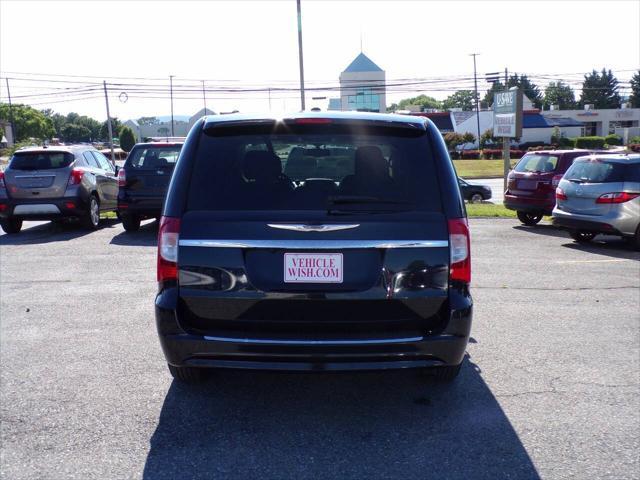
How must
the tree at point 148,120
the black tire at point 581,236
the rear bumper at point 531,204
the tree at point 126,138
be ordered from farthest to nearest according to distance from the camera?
the tree at point 148,120 < the tree at point 126,138 < the rear bumper at point 531,204 < the black tire at point 581,236

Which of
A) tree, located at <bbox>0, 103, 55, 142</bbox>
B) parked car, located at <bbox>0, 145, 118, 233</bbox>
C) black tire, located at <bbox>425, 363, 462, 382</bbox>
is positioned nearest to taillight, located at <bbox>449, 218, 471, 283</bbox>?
black tire, located at <bbox>425, 363, 462, 382</bbox>

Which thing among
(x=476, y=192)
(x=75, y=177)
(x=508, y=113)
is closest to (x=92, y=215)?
(x=75, y=177)

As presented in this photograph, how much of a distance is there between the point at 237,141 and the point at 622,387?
10.3ft

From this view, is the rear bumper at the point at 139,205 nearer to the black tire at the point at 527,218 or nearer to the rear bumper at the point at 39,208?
the rear bumper at the point at 39,208

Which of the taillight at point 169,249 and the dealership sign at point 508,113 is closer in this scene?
the taillight at point 169,249

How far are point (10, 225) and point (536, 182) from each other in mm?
11080

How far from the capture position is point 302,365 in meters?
3.55

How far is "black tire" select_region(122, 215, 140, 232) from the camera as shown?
1273cm

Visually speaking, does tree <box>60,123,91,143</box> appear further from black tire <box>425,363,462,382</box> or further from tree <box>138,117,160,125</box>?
black tire <box>425,363,462,382</box>

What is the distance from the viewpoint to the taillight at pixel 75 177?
12.8m

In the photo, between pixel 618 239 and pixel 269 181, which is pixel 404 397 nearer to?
pixel 269 181

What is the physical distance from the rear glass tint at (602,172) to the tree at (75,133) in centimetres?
16240

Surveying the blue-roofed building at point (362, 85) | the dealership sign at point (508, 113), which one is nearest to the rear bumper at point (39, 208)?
the dealership sign at point (508, 113)

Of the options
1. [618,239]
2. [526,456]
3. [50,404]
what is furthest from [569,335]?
[618,239]
